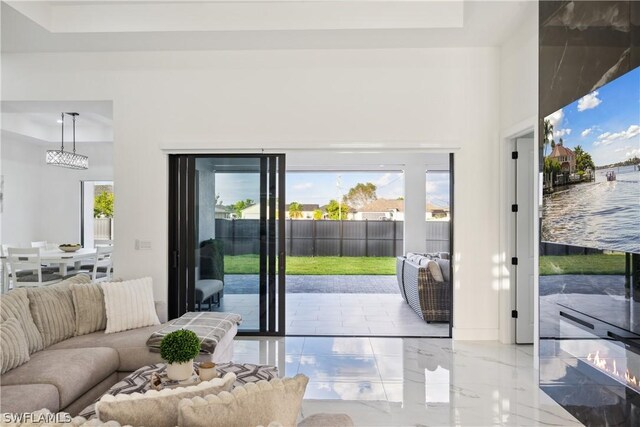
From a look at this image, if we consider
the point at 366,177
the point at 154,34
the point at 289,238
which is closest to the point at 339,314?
the point at 154,34

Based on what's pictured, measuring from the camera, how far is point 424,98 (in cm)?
475

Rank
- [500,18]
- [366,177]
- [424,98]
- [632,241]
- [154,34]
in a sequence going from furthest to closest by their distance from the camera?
[366,177]
[424,98]
[154,34]
[500,18]
[632,241]

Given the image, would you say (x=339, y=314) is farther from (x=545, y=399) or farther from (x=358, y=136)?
(x=545, y=399)

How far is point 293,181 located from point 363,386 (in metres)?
10.5

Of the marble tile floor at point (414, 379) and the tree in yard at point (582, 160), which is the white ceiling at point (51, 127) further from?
the tree in yard at point (582, 160)

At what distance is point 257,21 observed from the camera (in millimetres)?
4254

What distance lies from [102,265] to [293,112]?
4.49 meters

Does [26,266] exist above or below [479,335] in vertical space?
above

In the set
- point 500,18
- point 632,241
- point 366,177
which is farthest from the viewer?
point 366,177

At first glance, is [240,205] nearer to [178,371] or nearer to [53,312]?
[53,312]

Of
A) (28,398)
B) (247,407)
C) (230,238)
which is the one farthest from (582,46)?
(28,398)

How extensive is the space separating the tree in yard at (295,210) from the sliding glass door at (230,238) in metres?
8.22

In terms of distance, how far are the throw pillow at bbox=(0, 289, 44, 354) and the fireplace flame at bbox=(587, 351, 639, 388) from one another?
4.02 metres

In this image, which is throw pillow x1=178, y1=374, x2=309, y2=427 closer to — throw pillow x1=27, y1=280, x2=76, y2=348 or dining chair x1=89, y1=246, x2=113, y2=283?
throw pillow x1=27, y1=280, x2=76, y2=348
